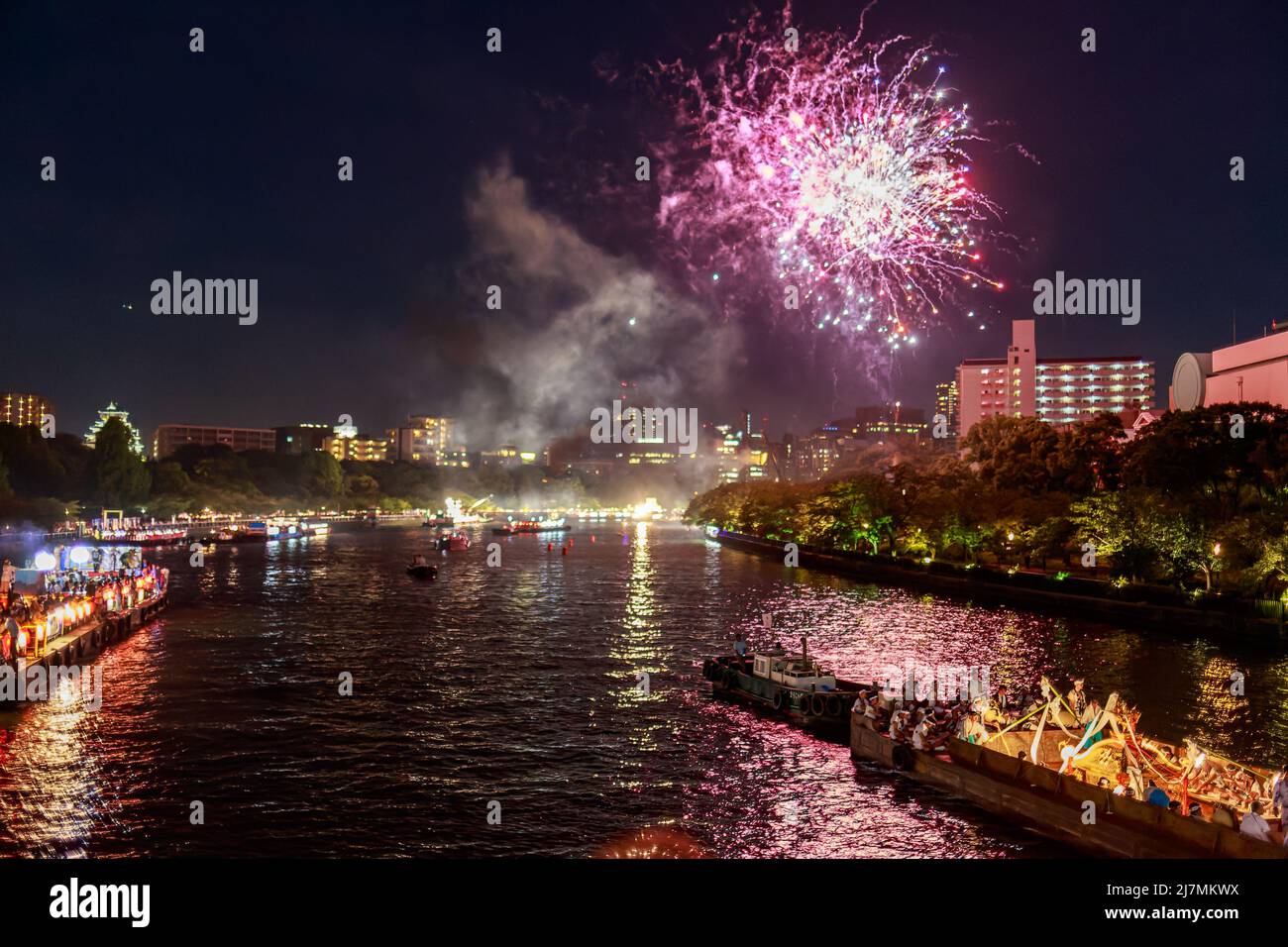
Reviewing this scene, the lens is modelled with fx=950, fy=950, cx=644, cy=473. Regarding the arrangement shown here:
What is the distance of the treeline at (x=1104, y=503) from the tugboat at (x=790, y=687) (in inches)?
1119

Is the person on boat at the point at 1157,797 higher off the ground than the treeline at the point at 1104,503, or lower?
lower

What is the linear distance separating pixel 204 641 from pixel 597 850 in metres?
34.7

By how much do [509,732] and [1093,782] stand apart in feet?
58.2

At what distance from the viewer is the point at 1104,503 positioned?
6012 cm

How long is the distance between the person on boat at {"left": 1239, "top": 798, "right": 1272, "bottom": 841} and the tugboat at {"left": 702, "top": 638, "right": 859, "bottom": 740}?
45.9 ft

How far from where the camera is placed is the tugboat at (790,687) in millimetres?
31734

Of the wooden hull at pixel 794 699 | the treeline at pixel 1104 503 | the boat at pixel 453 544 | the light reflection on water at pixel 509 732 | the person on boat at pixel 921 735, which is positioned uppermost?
the treeline at pixel 1104 503

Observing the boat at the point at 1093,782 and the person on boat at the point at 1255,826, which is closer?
the person on boat at the point at 1255,826

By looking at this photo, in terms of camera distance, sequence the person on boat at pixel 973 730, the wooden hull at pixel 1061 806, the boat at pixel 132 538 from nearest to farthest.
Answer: the wooden hull at pixel 1061 806
the person on boat at pixel 973 730
the boat at pixel 132 538

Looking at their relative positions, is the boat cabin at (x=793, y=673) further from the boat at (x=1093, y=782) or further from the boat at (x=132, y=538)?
the boat at (x=132, y=538)

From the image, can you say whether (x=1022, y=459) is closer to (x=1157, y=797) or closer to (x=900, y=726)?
(x=900, y=726)

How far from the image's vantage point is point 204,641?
1919 inches

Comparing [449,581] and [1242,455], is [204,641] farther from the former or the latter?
[1242,455]

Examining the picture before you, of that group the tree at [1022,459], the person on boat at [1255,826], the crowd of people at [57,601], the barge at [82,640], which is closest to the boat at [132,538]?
the crowd of people at [57,601]
